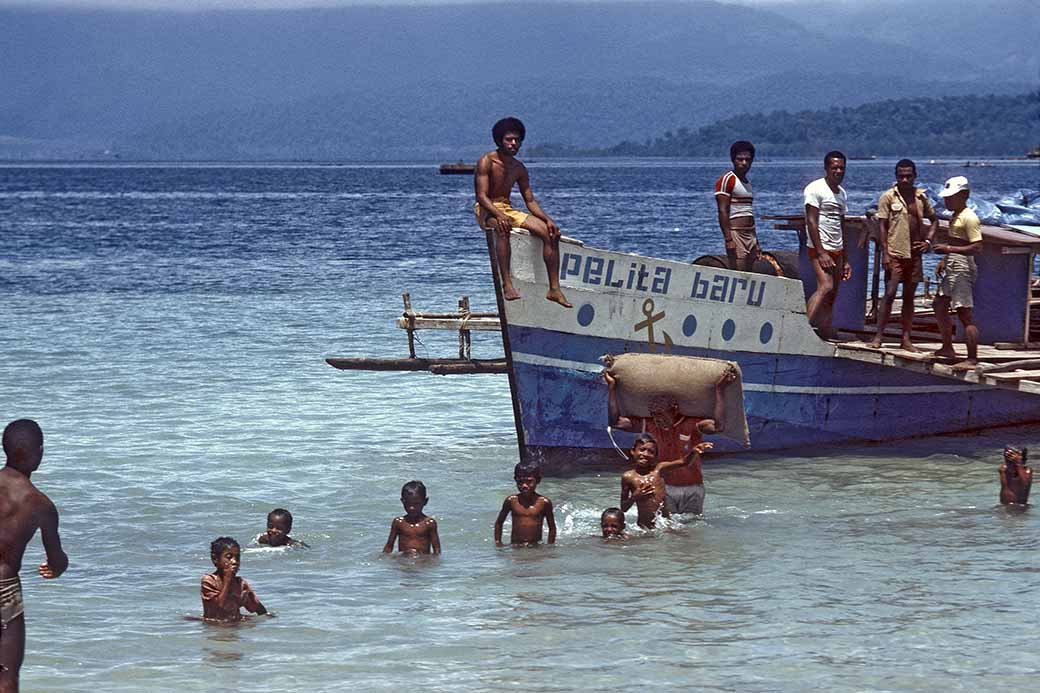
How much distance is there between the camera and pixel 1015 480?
1330cm

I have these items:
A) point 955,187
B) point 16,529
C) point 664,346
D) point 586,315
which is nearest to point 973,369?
point 955,187

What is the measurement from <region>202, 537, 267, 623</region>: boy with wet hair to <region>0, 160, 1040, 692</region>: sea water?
147mm

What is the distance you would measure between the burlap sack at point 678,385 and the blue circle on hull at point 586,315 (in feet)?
3.47

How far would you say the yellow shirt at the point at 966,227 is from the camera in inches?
570

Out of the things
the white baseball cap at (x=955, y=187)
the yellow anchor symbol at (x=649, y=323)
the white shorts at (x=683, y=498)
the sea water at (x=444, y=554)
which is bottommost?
the sea water at (x=444, y=554)

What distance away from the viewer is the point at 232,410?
19547 mm

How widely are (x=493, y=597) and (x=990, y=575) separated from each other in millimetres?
3566

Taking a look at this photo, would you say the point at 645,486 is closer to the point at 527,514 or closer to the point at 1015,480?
the point at 527,514

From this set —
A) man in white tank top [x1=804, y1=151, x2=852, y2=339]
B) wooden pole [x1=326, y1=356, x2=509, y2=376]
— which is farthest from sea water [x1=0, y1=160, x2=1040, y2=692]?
man in white tank top [x1=804, y1=151, x2=852, y2=339]

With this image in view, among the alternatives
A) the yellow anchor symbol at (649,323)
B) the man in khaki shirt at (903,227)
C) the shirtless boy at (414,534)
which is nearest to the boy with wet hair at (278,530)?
the shirtless boy at (414,534)

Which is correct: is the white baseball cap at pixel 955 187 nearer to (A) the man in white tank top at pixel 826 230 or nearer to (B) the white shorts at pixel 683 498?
(A) the man in white tank top at pixel 826 230

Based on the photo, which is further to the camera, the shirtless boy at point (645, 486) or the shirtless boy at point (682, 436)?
the shirtless boy at point (682, 436)

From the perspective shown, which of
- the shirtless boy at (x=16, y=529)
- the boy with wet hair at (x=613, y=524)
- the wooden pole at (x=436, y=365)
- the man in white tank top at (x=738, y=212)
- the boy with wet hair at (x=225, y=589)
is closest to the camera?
the shirtless boy at (x=16, y=529)

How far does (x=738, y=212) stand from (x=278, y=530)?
5.63m
